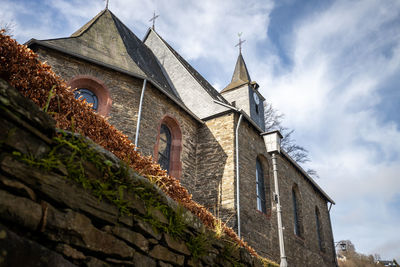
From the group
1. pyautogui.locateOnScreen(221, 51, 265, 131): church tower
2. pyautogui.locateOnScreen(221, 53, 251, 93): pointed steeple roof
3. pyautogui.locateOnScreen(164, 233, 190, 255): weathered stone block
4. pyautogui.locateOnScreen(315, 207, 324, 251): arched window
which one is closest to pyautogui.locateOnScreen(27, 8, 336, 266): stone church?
pyautogui.locateOnScreen(315, 207, 324, 251): arched window

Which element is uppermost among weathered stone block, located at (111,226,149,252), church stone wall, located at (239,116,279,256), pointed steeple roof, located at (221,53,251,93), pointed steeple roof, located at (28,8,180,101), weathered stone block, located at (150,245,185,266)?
pointed steeple roof, located at (221,53,251,93)

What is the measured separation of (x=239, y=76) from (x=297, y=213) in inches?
383

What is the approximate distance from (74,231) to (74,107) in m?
2.12

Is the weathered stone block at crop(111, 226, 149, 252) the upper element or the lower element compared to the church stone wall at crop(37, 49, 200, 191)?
lower

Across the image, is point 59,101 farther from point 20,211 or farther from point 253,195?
point 253,195

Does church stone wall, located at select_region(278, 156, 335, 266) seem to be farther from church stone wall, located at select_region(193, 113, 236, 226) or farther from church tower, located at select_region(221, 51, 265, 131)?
church stone wall, located at select_region(193, 113, 236, 226)

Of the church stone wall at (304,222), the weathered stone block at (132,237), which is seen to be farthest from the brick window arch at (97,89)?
the church stone wall at (304,222)

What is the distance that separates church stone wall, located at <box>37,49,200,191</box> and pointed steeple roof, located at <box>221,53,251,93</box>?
29.2 ft

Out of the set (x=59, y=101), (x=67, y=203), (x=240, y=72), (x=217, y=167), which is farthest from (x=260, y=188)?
(x=67, y=203)

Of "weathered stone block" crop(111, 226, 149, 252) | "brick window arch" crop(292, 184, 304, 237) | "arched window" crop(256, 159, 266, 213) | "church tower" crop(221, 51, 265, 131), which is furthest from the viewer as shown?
"church tower" crop(221, 51, 265, 131)

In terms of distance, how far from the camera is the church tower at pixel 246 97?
19172 millimetres

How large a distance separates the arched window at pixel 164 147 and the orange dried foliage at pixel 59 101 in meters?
6.88

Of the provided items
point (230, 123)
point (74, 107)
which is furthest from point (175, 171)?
point (74, 107)

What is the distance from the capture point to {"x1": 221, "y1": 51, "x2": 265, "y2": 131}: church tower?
19.2m
